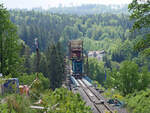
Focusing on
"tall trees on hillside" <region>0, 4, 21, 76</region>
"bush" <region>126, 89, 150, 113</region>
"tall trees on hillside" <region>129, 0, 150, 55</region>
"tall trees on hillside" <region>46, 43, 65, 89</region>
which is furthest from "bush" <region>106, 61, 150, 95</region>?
A: "tall trees on hillside" <region>46, 43, 65, 89</region>

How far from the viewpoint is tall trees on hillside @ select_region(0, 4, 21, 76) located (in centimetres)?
2097

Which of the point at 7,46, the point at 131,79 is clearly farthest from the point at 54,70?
the point at 7,46

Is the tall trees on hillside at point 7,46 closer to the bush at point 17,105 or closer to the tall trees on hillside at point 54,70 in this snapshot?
the bush at point 17,105

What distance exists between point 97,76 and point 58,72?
3659 centimetres

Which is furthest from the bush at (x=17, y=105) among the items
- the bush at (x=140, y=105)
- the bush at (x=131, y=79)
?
the bush at (x=131, y=79)

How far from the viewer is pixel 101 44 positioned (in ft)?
616

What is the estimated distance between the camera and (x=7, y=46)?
2139cm

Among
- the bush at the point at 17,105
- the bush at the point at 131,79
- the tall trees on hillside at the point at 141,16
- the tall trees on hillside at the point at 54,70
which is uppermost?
the tall trees on hillside at the point at 141,16

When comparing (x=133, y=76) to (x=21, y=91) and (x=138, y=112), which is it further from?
(x=21, y=91)

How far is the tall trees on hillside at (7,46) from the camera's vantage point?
21.0m

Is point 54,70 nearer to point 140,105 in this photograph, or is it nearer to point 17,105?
point 140,105

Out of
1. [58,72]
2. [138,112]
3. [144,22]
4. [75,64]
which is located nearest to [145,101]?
Result: [138,112]

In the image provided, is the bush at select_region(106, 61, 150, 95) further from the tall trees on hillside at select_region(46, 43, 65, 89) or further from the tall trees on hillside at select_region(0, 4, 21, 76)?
the tall trees on hillside at select_region(46, 43, 65, 89)

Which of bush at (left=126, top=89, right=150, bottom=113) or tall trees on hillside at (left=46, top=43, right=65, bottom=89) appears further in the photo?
tall trees on hillside at (left=46, top=43, right=65, bottom=89)
